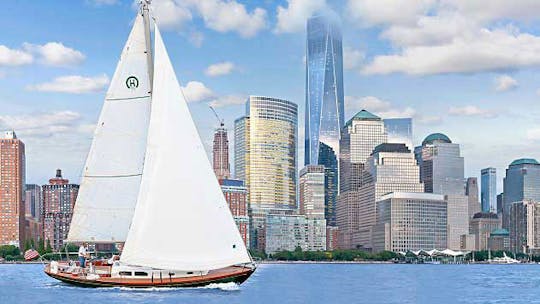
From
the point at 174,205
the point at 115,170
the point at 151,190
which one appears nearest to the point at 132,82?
the point at 115,170

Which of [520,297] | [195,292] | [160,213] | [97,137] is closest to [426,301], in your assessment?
[520,297]

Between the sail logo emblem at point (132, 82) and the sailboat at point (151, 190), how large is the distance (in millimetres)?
71

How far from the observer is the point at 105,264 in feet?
222

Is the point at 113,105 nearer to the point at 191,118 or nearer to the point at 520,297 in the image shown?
the point at 191,118

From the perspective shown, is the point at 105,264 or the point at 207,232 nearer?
the point at 207,232

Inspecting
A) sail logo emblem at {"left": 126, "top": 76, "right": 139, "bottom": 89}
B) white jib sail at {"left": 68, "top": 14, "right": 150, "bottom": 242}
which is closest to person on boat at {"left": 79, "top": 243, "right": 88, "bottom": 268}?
white jib sail at {"left": 68, "top": 14, "right": 150, "bottom": 242}

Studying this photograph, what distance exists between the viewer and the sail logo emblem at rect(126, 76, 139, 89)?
6369cm

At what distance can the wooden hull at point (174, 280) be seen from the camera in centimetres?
6328

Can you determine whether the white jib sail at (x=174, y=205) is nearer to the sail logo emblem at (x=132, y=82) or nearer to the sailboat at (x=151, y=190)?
the sailboat at (x=151, y=190)

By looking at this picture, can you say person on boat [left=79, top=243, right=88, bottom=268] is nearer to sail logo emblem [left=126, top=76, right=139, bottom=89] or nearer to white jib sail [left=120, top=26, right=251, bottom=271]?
white jib sail [left=120, top=26, right=251, bottom=271]

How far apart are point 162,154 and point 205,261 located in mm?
7457

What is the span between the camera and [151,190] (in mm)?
61188

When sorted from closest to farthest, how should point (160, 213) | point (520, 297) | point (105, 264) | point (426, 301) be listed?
1. point (160, 213)
2. point (105, 264)
3. point (426, 301)
4. point (520, 297)

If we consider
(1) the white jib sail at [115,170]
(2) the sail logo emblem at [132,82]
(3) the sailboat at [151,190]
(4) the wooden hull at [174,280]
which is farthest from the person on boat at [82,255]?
(2) the sail logo emblem at [132,82]
